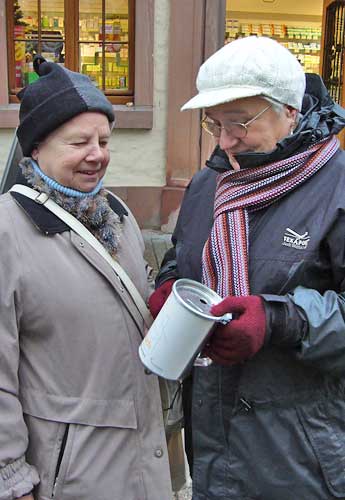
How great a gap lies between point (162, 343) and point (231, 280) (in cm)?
27

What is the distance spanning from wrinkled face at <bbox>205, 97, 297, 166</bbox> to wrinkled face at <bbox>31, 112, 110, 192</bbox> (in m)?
0.32

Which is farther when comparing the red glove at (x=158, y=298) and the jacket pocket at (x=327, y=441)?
the red glove at (x=158, y=298)

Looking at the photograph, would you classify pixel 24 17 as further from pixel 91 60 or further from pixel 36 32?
pixel 91 60

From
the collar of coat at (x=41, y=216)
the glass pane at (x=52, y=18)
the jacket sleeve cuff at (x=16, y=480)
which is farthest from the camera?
the glass pane at (x=52, y=18)

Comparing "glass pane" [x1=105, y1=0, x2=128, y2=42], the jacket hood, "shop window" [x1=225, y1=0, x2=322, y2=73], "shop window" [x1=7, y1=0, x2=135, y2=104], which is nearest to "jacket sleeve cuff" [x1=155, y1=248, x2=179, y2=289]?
the jacket hood

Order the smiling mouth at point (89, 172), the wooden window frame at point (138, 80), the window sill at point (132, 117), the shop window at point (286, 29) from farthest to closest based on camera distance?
the shop window at point (286, 29) → the window sill at point (132, 117) → the wooden window frame at point (138, 80) → the smiling mouth at point (89, 172)

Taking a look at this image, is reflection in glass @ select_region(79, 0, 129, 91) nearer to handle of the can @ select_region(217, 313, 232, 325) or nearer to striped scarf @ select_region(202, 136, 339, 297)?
striped scarf @ select_region(202, 136, 339, 297)

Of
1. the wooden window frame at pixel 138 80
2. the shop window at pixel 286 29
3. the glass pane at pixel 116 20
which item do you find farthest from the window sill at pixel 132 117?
the shop window at pixel 286 29

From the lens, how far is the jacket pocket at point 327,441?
1769mm

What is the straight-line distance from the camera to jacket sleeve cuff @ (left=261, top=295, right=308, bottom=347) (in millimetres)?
1641

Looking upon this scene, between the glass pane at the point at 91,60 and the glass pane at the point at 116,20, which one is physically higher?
the glass pane at the point at 116,20

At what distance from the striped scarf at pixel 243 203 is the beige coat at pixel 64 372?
0.29 m

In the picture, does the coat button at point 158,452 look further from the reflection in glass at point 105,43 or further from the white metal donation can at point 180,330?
the reflection in glass at point 105,43

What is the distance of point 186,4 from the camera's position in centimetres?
617
